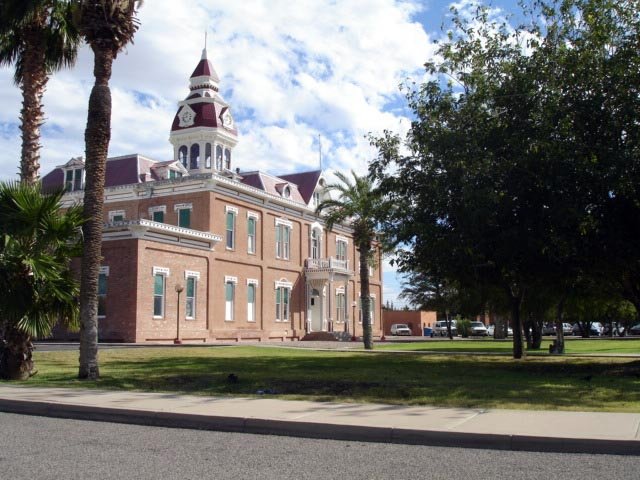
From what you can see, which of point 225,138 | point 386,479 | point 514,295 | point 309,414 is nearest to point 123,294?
point 225,138

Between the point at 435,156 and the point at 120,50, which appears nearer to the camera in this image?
the point at 120,50

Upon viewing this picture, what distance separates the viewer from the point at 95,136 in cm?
1659

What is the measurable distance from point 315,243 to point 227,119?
11.6 m

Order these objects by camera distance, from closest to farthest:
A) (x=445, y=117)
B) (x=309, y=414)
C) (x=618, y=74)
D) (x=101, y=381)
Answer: (x=309, y=414) < (x=101, y=381) < (x=618, y=74) < (x=445, y=117)

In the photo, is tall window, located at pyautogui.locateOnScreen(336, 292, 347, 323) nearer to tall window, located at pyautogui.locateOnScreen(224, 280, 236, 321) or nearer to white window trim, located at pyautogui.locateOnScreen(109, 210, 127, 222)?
tall window, located at pyautogui.locateOnScreen(224, 280, 236, 321)

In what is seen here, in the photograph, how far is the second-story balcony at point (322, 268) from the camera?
51.8 metres

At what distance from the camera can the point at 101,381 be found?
1541 cm

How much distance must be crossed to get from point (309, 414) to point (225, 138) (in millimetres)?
40924

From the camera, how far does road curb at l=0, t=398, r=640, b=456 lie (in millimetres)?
8258

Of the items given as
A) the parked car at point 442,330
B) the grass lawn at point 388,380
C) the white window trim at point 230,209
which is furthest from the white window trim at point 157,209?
the parked car at point 442,330

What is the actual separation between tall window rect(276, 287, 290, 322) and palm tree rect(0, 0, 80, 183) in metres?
31.8

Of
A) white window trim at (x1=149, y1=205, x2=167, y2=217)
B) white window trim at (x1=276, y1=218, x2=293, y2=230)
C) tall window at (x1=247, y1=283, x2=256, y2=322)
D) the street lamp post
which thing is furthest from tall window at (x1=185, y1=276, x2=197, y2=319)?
white window trim at (x1=276, y1=218, x2=293, y2=230)

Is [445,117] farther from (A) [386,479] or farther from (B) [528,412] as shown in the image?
(A) [386,479]

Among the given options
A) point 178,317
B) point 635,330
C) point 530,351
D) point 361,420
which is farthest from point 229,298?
point 635,330
